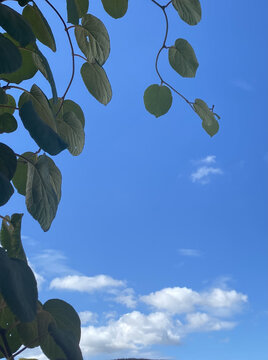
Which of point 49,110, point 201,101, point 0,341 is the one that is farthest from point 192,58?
point 0,341

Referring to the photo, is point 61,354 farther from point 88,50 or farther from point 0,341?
point 88,50

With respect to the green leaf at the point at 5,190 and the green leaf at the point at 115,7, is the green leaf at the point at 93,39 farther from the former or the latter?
the green leaf at the point at 5,190

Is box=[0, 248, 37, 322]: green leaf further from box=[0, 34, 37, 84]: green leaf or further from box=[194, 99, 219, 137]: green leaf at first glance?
box=[194, 99, 219, 137]: green leaf

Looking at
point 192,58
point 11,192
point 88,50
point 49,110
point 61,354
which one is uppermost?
point 192,58

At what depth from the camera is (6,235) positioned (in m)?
0.62

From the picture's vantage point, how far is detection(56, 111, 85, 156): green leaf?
2.40 ft

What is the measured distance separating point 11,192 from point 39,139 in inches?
2.6

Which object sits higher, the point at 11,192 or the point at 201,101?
the point at 201,101

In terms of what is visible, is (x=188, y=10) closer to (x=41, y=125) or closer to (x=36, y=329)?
(x=41, y=125)

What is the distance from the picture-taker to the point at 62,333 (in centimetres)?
50

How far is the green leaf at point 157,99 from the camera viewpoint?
0.91 m

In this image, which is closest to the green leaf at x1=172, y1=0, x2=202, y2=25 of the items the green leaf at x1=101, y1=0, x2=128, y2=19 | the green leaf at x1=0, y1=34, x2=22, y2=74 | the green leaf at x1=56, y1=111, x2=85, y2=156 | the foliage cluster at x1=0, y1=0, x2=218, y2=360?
the foliage cluster at x1=0, y1=0, x2=218, y2=360

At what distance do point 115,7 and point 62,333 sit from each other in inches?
21.0

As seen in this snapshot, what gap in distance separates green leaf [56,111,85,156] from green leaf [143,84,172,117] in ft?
0.70
